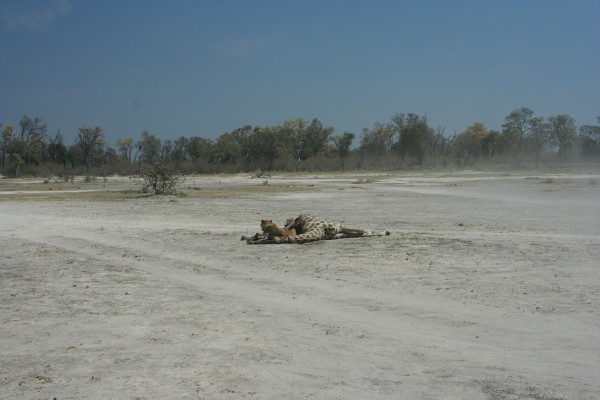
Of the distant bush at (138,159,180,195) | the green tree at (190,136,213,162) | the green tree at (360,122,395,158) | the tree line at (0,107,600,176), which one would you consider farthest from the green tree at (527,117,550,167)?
the distant bush at (138,159,180,195)

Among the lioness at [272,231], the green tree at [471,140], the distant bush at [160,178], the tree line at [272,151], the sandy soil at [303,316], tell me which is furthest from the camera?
the green tree at [471,140]

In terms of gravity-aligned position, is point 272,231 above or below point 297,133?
below

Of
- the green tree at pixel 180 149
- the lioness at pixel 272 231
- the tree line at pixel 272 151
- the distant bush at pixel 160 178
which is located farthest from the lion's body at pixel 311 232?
the green tree at pixel 180 149

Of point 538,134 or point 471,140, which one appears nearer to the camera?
point 538,134

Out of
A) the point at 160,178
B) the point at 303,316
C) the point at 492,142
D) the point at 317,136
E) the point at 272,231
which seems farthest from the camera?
the point at 317,136

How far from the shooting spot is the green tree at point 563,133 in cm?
8319

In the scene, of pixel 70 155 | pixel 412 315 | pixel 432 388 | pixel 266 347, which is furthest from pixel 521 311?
pixel 70 155

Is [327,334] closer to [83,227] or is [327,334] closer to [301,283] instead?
[301,283]

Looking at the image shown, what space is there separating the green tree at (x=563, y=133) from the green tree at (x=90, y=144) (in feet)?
219

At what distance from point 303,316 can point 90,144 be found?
272 ft

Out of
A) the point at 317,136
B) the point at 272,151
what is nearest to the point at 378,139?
the point at 317,136

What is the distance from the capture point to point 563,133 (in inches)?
3285

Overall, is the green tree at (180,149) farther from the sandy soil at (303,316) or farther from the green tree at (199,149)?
the sandy soil at (303,316)

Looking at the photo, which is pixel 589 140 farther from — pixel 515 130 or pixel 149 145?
pixel 149 145
